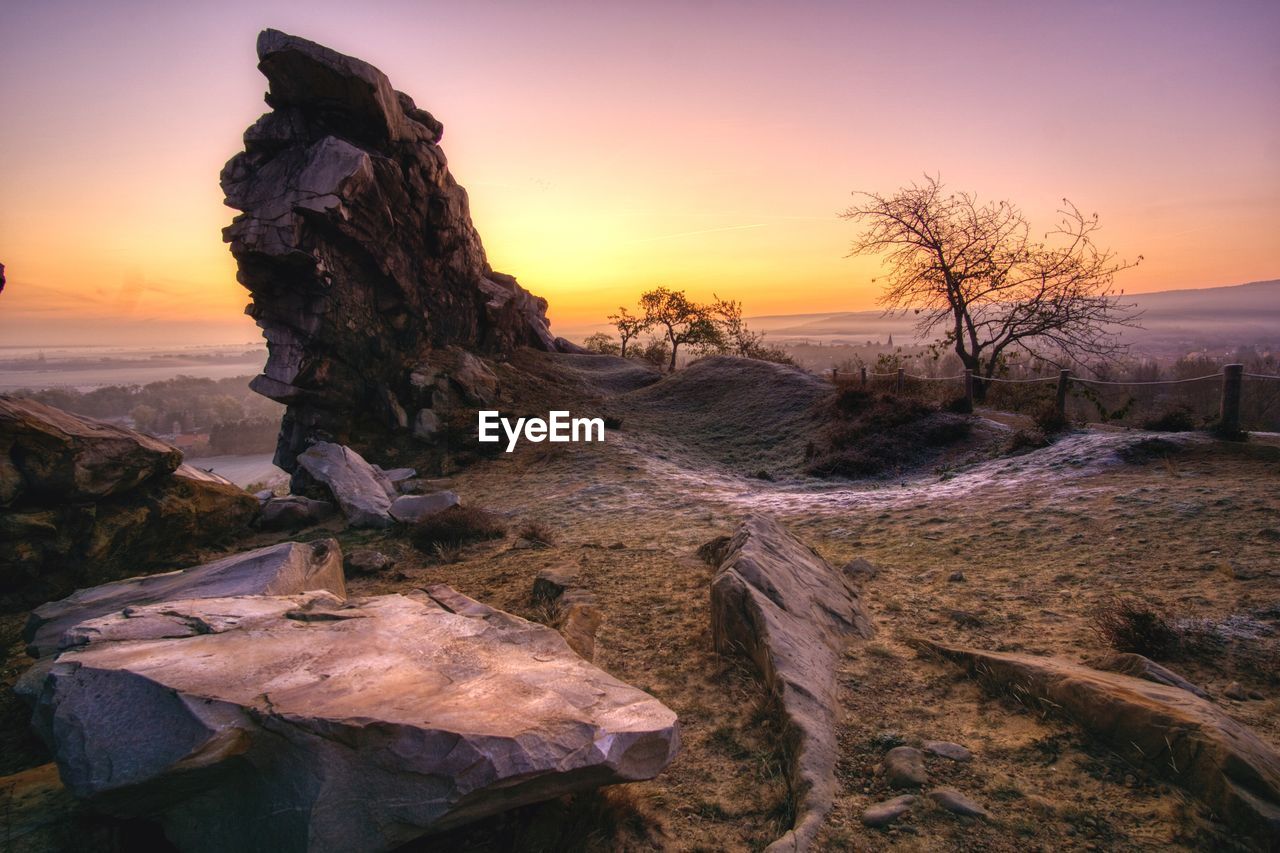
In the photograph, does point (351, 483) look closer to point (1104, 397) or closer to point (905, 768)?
point (905, 768)

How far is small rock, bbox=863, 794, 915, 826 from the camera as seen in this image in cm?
302

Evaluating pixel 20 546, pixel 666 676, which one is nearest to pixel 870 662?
pixel 666 676

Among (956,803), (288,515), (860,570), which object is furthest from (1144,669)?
(288,515)

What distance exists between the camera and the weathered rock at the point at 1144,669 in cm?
376

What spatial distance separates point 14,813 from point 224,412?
83239 mm

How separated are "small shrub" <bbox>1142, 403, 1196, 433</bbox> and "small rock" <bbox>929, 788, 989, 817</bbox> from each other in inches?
418

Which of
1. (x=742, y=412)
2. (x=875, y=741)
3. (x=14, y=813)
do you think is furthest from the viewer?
(x=742, y=412)

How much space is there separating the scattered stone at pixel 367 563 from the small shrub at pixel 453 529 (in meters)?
0.85

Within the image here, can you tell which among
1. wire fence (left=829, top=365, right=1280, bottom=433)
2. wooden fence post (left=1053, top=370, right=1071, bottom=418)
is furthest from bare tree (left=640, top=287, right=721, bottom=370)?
wooden fence post (left=1053, top=370, right=1071, bottom=418)

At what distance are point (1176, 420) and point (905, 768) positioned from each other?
10.9m

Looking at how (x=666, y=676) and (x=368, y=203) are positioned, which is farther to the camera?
(x=368, y=203)

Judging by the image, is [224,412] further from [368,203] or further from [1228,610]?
[1228,610]

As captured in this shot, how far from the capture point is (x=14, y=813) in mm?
2951

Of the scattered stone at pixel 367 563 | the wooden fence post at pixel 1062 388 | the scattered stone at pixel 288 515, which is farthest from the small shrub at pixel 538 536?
the wooden fence post at pixel 1062 388
